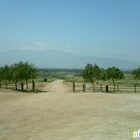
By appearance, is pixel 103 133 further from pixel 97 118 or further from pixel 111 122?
pixel 97 118

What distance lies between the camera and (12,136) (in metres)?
10.9

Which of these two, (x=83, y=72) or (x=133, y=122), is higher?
(x=83, y=72)

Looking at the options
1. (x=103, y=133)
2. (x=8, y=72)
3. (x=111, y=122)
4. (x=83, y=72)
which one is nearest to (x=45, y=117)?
(x=111, y=122)

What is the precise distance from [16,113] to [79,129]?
7172mm

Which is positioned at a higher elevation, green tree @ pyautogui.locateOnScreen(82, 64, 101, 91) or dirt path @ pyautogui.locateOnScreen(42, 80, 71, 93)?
green tree @ pyautogui.locateOnScreen(82, 64, 101, 91)

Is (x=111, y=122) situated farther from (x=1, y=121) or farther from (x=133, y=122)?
(x=1, y=121)

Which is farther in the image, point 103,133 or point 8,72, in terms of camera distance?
point 8,72

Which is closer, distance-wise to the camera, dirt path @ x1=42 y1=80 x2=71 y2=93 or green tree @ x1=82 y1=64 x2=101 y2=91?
green tree @ x1=82 y1=64 x2=101 y2=91

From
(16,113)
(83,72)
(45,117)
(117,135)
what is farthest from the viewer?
(83,72)

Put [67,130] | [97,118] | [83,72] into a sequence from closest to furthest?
[67,130]
[97,118]
[83,72]

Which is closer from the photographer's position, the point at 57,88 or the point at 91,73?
the point at 91,73

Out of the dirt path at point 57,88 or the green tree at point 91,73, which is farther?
the dirt path at point 57,88

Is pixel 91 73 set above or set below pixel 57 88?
above

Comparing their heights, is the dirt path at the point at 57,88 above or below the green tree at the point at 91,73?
below
